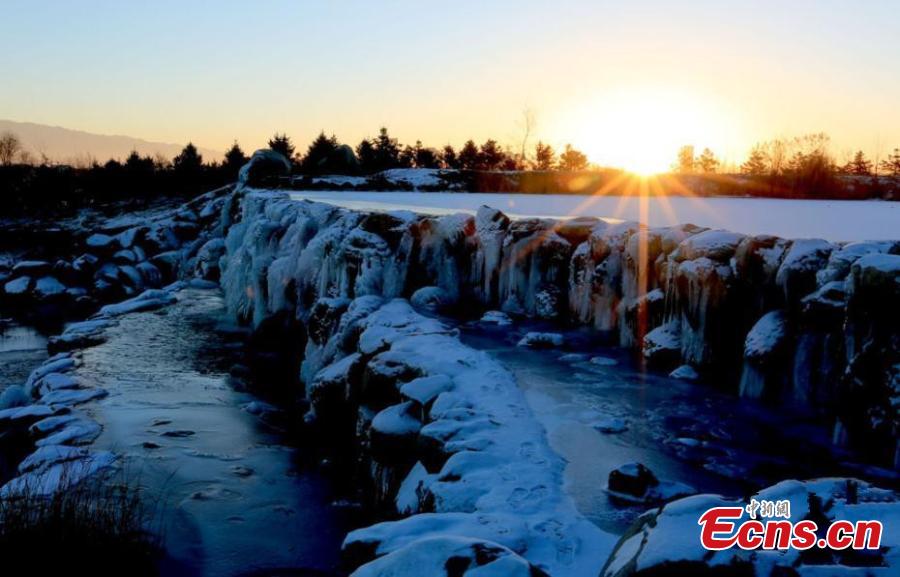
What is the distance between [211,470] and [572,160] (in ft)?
130

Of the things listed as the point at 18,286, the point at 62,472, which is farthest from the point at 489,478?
the point at 18,286

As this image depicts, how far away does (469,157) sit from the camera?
Result: 47.7 m

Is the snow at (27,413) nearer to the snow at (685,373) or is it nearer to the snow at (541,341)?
the snow at (541,341)

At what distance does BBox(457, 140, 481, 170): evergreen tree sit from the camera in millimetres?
47594

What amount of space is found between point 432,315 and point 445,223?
2.80 metres

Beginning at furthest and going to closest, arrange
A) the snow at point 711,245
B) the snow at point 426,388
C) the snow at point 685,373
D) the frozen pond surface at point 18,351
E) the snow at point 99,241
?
the snow at point 99,241 < the frozen pond surface at point 18,351 < the snow at point 711,245 < the snow at point 685,373 < the snow at point 426,388

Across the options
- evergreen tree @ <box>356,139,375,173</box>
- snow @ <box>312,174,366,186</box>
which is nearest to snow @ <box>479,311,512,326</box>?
snow @ <box>312,174,366,186</box>

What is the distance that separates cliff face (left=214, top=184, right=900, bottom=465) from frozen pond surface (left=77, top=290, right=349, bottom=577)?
2382mm

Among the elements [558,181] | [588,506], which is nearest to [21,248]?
[558,181]

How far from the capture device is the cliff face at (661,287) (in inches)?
314

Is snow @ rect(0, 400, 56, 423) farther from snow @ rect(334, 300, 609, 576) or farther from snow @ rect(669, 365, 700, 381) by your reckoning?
snow @ rect(669, 365, 700, 381)

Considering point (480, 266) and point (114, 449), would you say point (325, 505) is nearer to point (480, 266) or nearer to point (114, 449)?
point (114, 449)

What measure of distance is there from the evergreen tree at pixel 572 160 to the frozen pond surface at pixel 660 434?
35.9 meters

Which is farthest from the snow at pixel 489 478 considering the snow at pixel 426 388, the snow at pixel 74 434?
the snow at pixel 74 434
